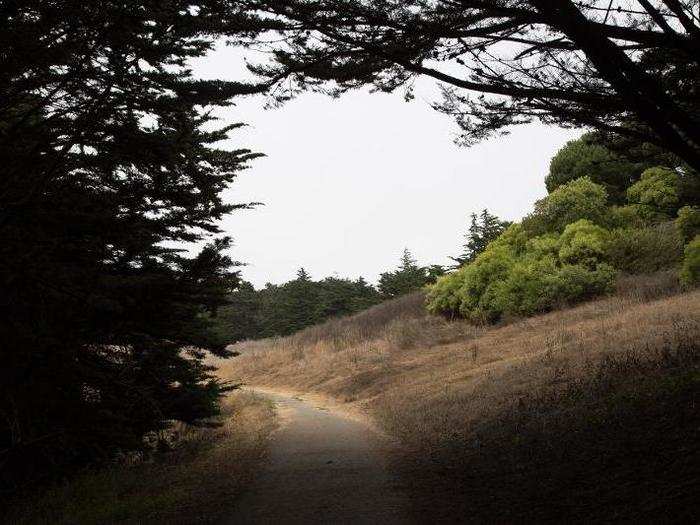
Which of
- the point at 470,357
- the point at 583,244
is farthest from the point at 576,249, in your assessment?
the point at 470,357

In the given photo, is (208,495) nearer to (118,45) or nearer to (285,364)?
(118,45)

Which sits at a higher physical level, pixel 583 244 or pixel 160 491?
pixel 583 244

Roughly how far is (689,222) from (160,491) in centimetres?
1725

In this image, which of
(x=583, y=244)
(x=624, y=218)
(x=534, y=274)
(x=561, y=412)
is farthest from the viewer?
(x=624, y=218)

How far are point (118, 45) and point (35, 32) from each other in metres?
0.91

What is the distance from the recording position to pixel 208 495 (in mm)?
7449

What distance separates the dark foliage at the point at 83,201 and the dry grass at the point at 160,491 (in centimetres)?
A: 108

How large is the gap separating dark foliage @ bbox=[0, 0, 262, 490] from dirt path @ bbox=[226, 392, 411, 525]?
1.93 m

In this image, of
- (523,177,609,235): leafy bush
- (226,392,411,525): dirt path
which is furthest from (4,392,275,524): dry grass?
(523,177,609,235): leafy bush

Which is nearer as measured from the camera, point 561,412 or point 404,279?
point 561,412

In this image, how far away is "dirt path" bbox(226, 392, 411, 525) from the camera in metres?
6.17

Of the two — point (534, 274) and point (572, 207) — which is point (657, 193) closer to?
point (572, 207)

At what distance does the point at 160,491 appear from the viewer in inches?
309

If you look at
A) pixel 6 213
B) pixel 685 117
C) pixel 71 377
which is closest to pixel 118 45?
pixel 6 213
